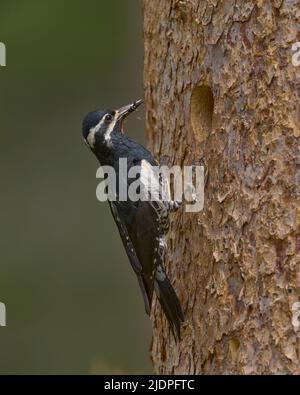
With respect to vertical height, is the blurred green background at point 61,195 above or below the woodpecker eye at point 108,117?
above

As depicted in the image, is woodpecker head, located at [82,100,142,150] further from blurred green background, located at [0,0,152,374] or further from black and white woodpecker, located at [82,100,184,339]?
blurred green background, located at [0,0,152,374]

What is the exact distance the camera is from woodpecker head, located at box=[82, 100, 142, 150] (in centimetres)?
613

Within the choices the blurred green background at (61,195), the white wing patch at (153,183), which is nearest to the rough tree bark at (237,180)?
the white wing patch at (153,183)

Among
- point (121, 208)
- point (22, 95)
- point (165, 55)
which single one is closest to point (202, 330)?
point (121, 208)

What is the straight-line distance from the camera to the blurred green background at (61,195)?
1009 cm

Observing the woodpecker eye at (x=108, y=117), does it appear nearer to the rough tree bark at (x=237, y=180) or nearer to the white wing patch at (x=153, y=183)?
Result: the white wing patch at (x=153, y=183)

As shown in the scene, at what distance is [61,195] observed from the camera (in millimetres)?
10266

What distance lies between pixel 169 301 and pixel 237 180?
807 millimetres

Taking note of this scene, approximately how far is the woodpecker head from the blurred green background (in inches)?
148

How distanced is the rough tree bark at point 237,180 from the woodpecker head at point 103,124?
0.50 m

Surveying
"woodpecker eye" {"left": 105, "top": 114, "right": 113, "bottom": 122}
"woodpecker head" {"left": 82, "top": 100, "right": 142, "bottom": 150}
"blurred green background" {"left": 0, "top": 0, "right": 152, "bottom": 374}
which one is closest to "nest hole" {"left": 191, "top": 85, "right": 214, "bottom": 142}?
"woodpecker head" {"left": 82, "top": 100, "right": 142, "bottom": 150}

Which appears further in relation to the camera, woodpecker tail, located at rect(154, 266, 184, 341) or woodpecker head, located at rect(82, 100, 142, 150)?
woodpecker head, located at rect(82, 100, 142, 150)

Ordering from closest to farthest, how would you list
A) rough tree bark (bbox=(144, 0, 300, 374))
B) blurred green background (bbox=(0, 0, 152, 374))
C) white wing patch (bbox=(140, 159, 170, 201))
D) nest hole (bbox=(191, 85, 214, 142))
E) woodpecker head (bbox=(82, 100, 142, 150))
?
rough tree bark (bbox=(144, 0, 300, 374)), nest hole (bbox=(191, 85, 214, 142)), white wing patch (bbox=(140, 159, 170, 201)), woodpecker head (bbox=(82, 100, 142, 150)), blurred green background (bbox=(0, 0, 152, 374))
